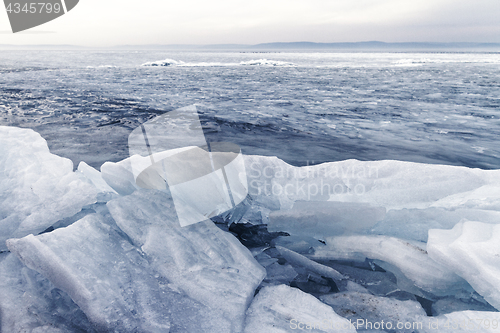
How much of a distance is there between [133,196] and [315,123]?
481cm

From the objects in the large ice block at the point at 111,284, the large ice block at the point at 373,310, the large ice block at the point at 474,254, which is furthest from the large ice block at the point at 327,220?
the large ice block at the point at 111,284

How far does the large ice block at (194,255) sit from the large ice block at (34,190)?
371mm

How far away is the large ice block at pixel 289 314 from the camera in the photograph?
58.3 inches

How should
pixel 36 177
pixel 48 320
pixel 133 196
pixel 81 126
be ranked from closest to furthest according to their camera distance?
1. pixel 48 320
2. pixel 133 196
3. pixel 36 177
4. pixel 81 126

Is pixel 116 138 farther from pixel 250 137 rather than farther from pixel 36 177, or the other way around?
pixel 36 177

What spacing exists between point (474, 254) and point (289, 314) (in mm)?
1044

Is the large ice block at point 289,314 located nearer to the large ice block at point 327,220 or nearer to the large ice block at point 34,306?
the large ice block at point 327,220

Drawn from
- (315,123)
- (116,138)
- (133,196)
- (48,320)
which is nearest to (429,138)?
(315,123)

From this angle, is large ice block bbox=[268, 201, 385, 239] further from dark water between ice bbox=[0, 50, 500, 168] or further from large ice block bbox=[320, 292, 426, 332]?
dark water between ice bbox=[0, 50, 500, 168]

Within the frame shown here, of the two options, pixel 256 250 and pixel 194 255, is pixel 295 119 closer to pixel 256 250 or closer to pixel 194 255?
pixel 256 250

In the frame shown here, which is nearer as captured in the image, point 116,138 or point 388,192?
point 388,192

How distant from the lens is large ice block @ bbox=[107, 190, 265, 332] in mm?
1628

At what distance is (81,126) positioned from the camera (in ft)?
19.4

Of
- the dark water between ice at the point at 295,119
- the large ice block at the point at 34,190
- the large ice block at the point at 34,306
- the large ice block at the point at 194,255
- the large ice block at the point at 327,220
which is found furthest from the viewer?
the dark water between ice at the point at 295,119
